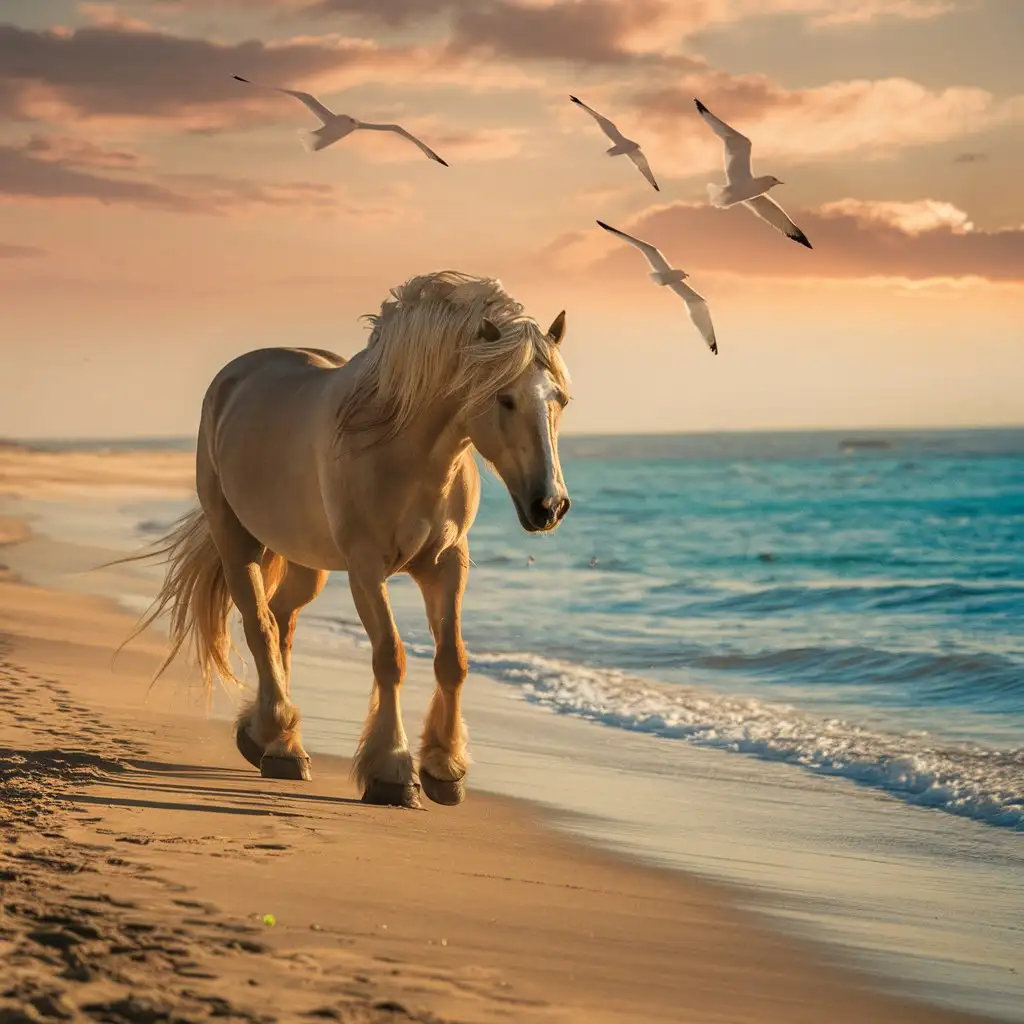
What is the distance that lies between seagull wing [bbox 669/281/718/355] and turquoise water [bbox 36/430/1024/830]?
2264 millimetres

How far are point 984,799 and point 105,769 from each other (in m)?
3.71

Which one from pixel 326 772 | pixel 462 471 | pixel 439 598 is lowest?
pixel 326 772

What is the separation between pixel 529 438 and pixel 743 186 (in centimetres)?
269

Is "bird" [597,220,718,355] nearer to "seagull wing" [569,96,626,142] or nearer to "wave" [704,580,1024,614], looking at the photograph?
"seagull wing" [569,96,626,142]

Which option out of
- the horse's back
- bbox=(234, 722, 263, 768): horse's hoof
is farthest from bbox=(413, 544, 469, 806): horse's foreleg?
bbox=(234, 722, 263, 768): horse's hoof

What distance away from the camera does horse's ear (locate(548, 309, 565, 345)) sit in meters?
5.57

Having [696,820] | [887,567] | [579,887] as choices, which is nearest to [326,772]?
[696,820]

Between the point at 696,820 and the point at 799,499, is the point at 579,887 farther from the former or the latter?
the point at 799,499

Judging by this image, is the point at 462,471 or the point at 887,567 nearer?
the point at 462,471

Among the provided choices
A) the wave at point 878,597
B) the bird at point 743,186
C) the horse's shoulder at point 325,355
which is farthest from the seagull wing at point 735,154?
the wave at point 878,597

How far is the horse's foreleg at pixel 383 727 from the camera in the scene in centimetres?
580

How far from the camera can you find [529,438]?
17.5 feet

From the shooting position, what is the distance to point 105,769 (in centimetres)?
603

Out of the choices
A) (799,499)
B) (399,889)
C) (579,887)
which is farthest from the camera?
(799,499)
